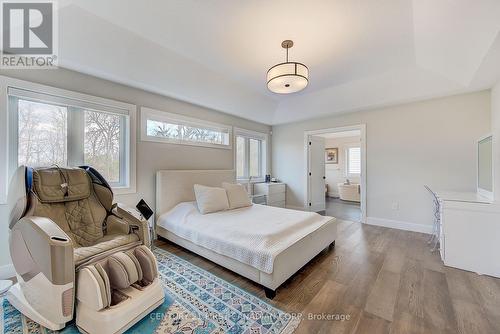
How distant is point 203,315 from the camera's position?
62.4 inches

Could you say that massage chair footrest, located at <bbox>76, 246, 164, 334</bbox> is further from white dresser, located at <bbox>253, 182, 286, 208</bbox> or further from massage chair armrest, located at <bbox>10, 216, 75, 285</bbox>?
white dresser, located at <bbox>253, 182, 286, 208</bbox>

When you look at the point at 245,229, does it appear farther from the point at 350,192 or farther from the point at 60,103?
the point at 350,192

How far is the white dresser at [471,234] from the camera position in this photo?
2.17m

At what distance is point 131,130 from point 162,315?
2421 millimetres

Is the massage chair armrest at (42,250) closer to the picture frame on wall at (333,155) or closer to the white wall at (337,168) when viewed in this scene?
the white wall at (337,168)

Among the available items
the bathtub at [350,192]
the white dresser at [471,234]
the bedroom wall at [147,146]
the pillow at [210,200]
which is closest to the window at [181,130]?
the bedroom wall at [147,146]

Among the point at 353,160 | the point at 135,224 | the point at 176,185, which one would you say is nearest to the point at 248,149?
the point at 176,185

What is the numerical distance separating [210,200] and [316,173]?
3262 mm

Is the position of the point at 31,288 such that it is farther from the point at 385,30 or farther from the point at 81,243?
the point at 385,30

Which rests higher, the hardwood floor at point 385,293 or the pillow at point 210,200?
the pillow at point 210,200

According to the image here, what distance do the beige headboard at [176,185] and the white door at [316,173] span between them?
2.62m

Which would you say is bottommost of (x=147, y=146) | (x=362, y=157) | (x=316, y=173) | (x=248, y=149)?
(x=316, y=173)

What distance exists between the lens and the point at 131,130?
296 centimetres

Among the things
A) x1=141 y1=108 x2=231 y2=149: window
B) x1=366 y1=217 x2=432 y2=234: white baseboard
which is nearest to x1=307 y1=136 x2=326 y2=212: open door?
x1=366 y1=217 x2=432 y2=234: white baseboard
